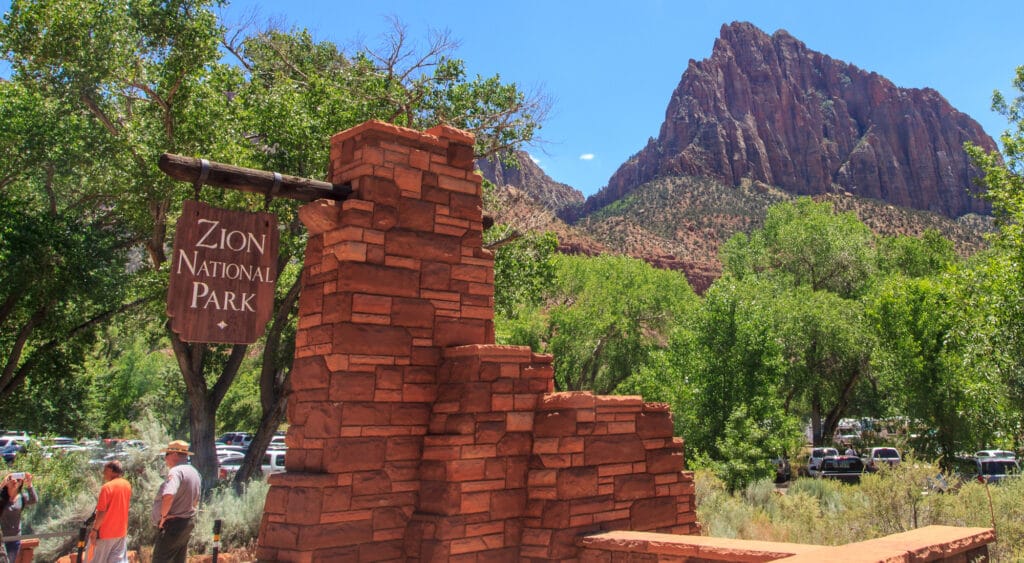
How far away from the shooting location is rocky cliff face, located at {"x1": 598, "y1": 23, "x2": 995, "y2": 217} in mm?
126875

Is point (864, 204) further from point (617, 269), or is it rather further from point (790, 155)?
point (617, 269)

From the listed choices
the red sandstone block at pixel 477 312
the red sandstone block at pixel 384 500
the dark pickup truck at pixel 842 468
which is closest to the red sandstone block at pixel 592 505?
Result: the red sandstone block at pixel 384 500

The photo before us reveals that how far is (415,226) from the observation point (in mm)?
5836

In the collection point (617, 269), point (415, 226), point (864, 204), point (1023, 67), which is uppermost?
point (864, 204)

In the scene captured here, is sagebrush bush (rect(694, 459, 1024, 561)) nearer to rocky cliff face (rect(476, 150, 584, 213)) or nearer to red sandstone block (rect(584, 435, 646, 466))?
red sandstone block (rect(584, 435, 646, 466))

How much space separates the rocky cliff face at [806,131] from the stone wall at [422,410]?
382 ft

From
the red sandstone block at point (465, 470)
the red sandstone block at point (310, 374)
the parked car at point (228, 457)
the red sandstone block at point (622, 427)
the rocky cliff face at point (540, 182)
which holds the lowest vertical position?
the parked car at point (228, 457)

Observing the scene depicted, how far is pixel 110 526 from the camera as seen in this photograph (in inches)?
255

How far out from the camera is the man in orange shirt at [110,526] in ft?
21.2

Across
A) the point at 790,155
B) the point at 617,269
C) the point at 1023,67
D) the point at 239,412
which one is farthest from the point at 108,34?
the point at 790,155

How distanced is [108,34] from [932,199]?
14689cm

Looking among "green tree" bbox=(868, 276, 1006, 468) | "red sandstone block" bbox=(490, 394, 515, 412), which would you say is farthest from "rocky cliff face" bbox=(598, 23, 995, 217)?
"red sandstone block" bbox=(490, 394, 515, 412)

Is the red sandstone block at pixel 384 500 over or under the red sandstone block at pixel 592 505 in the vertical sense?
over

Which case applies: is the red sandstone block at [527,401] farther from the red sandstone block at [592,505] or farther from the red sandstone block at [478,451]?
the red sandstone block at [592,505]
